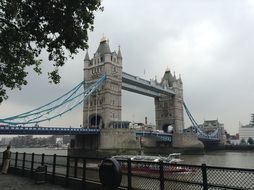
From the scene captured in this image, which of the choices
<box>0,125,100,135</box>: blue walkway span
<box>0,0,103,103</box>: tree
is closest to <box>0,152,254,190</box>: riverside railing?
<box>0,0,103,103</box>: tree

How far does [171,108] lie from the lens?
95.2 metres

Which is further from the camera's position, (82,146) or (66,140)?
(66,140)

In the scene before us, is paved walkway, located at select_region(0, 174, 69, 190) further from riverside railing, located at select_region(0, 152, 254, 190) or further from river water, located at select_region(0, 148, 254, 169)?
river water, located at select_region(0, 148, 254, 169)

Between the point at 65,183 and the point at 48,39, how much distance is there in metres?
5.23

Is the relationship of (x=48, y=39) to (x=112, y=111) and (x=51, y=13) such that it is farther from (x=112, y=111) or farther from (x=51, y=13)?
(x=112, y=111)

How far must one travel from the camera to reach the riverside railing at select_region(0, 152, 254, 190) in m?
6.68

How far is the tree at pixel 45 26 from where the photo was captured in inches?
386

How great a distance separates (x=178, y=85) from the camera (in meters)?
102

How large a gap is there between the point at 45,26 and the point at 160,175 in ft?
21.1

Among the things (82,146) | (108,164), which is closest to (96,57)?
(82,146)

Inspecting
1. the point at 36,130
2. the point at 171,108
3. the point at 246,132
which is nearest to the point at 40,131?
the point at 36,130

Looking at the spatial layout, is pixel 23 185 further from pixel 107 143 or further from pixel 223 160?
pixel 107 143

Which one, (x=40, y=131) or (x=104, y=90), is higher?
(x=104, y=90)

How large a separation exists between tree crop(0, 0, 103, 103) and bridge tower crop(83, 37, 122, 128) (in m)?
53.9
